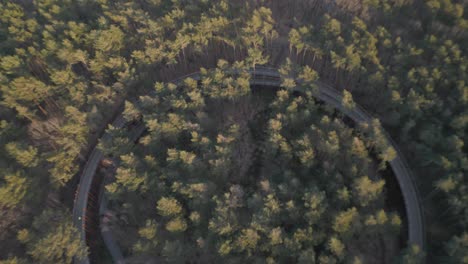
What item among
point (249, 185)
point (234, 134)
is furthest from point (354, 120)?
point (249, 185)

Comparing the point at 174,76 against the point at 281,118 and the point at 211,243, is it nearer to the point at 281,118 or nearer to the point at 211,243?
the point at 281,118

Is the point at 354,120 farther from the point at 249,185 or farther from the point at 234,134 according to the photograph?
the point at 249,185

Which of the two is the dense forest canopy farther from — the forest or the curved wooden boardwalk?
the curved wooden boardwalk

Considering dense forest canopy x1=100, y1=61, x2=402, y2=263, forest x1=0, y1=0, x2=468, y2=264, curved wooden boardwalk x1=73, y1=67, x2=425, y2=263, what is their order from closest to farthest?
dense forest canopy x1=100, y1=61, x2=402, y2=263, forest x1=0, y1=0, x2=468, y2=264, curved wooden boardwalk x1=73, y1=67, x2=425, y2=263

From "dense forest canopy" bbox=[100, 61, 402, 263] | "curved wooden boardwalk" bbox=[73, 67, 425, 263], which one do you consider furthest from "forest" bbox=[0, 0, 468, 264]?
"curved wooden boardwalk" bbox=[73, 67, 425, 263]

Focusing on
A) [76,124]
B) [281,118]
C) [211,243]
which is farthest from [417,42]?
[76,124]

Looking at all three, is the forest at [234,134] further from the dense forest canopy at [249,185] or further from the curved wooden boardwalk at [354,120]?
the curved wooden boardwalk at [354,120]

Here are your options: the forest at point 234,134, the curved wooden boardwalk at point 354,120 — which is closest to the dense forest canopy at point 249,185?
the forest at point 234,134
